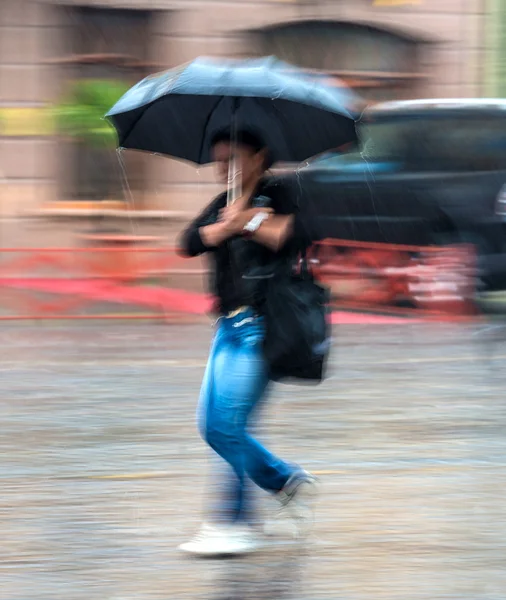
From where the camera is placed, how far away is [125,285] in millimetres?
12797

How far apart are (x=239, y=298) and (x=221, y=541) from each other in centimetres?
93

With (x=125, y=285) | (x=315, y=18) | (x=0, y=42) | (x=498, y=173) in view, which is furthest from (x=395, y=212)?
(x=0, y=42)

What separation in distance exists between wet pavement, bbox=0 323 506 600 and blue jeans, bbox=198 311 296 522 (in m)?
0.33

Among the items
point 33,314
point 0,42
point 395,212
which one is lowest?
point 33,314

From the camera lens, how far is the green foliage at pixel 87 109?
15.4 meters

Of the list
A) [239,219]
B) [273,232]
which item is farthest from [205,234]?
[273,232]

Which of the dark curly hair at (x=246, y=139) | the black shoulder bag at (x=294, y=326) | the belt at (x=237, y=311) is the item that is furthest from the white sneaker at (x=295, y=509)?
the dark curly hair at (x=246, y=139)

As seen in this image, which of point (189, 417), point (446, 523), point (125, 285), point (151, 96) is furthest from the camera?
point (125, 285)

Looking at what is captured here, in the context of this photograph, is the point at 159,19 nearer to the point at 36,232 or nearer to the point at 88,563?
the point at 36,232

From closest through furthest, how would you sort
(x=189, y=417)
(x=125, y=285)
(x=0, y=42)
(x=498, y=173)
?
1. (x=189, y=417)
2. (x=498, y=173)
3. (x=125, y=285)
4. (x=0, y=42)

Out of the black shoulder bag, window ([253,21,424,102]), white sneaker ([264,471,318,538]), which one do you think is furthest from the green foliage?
the black shoulder bag

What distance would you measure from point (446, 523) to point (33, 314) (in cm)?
783

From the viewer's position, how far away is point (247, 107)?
460 cm

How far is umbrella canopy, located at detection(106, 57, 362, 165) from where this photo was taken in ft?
14.8
